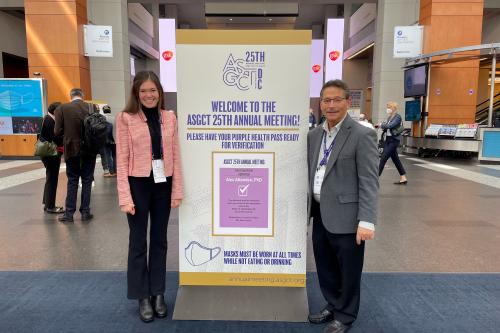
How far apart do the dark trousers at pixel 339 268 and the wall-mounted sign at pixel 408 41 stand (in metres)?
11.9

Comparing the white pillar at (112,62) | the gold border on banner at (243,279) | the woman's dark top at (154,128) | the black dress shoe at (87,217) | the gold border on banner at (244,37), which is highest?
the white pillar at (112,62)

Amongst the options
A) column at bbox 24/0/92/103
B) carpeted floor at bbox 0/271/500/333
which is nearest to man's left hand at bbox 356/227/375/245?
carpeted floor at bbox 0/271/500/333

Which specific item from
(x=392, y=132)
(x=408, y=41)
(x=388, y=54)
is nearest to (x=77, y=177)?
(x=392, y=132)

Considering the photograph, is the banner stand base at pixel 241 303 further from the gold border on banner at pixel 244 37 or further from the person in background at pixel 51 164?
the person in background at pixel 51 164

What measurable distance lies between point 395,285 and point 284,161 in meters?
1.57

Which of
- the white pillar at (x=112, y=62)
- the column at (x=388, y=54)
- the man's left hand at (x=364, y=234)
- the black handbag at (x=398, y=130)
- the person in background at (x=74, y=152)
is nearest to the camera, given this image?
the man's left hand at (x=364, y=234)

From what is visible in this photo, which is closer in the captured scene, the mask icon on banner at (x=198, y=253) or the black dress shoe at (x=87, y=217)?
the mask icon on banner at (x=198, y=253)

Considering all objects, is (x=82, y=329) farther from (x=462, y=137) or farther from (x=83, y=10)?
(x=83, y=10)

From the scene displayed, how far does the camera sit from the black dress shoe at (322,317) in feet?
8.89

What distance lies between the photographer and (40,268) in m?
3.65

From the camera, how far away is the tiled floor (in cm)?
380

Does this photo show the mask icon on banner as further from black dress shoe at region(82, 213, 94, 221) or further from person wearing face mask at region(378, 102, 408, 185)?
person wearing face mask at region(378, 102, 408, 185)

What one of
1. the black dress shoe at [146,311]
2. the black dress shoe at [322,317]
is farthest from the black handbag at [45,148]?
the black dress shoe at [322,317]

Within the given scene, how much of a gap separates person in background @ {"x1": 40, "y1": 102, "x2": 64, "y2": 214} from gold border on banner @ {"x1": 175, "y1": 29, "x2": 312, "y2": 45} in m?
3.50
